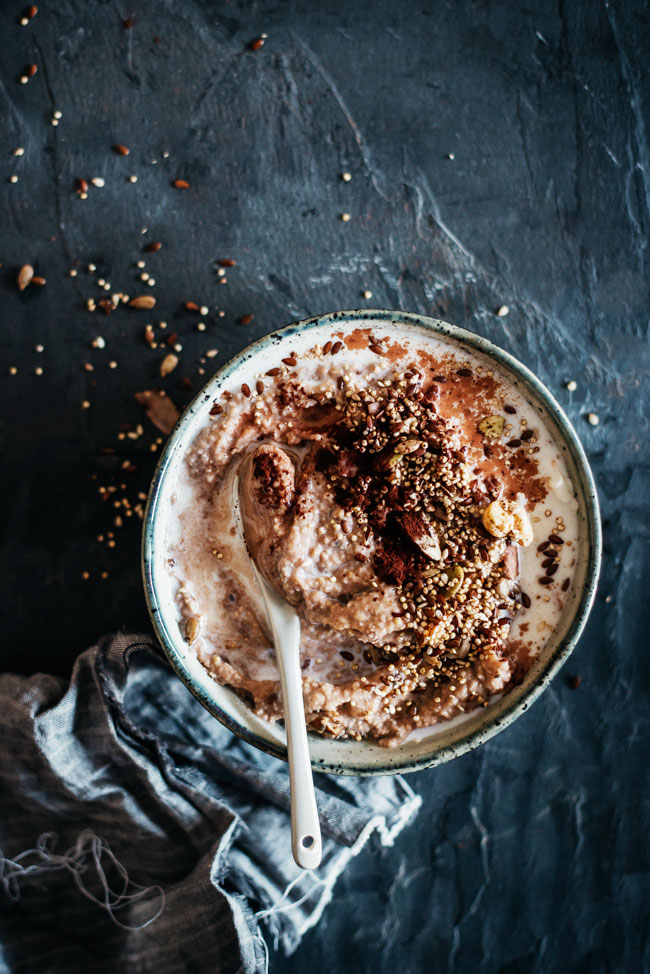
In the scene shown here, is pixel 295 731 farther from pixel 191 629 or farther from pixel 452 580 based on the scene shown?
pixel 452 580

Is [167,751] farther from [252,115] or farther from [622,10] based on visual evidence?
[622,10]

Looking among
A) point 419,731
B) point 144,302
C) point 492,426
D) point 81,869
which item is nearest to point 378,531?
point 492,426

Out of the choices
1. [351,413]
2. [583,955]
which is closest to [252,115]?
[351,413]

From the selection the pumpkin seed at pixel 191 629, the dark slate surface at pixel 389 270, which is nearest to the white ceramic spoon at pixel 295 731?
the pumpkin seed at pixel 191 629

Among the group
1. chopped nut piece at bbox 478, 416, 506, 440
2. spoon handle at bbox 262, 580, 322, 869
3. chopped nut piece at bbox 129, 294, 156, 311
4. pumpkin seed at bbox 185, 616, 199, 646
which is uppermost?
chopped nut piece at bbox 129, 294, 156, 311

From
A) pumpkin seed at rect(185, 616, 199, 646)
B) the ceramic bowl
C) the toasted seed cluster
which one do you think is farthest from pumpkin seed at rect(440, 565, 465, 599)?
pumpkin seed at rect(185, 616, 199, 646)

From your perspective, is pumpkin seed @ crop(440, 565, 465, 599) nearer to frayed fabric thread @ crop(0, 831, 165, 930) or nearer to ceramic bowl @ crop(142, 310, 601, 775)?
ceramic bowl @ crop(142, 310, 601, 775)

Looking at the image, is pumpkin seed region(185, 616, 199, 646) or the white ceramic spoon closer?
the white ceramic spoon
